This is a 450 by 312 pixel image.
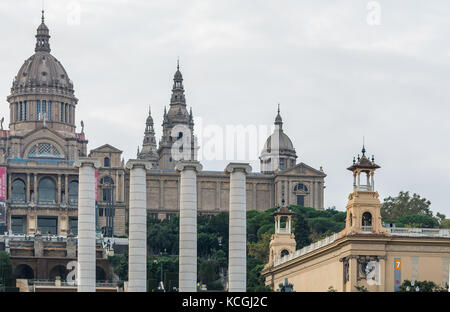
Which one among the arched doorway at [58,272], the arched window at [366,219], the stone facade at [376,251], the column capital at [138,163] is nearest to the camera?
the column capital at [138,163]

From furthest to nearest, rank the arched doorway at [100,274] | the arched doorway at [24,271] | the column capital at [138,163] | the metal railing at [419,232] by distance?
the arched doorway at [100,274]
the arched doorway at [24,271]
the metal railing at [419,232]
the column capital at [138,163]

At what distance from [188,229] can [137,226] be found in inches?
136

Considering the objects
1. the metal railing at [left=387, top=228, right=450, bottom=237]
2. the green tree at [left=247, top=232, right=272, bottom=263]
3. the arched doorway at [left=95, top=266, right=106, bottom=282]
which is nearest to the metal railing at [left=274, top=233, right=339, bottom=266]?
the metal railing at [left=387, top=228, right=450, bottom=237]

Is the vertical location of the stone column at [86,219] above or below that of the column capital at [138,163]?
below

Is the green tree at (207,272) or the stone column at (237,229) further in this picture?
the green tree at (207,272)

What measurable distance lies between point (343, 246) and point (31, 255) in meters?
72.5

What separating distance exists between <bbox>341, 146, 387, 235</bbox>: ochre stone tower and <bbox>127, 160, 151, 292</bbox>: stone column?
2237 centimetres

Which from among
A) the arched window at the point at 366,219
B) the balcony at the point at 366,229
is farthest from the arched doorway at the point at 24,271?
the balcony at the point at 366,229

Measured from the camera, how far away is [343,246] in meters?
119

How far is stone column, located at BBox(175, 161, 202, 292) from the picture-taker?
99.1 m

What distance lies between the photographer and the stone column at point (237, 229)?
100 metres

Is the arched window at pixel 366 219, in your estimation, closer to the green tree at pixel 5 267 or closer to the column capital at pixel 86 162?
the column capital at pixel 86 162

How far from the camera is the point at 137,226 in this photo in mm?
100438
